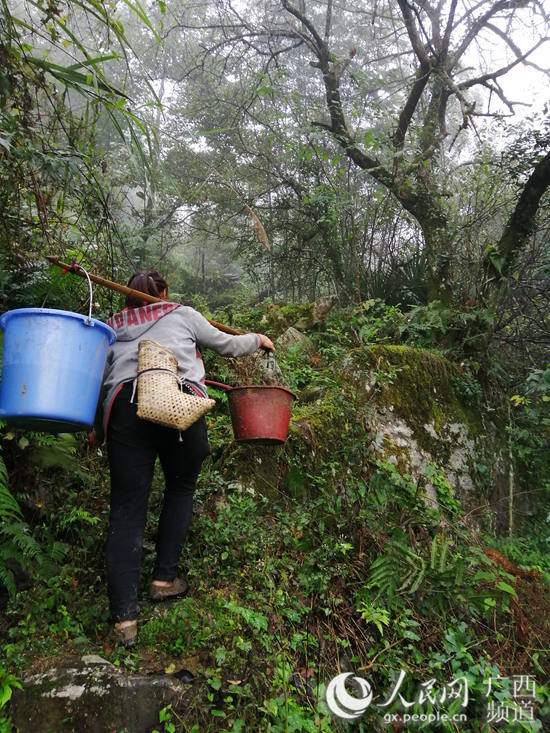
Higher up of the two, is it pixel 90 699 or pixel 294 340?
pixel 294 340

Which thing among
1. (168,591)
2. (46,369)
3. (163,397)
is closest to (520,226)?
(163,397)

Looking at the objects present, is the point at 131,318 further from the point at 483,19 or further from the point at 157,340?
the point at 483,19

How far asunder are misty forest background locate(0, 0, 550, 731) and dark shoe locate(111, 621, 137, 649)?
95 millimetres

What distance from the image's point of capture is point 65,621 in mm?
2520

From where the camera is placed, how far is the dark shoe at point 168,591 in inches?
106

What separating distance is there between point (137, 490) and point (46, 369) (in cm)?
77

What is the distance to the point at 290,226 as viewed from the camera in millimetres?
9273

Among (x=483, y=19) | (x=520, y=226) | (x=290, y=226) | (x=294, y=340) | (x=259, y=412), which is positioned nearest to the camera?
(x=259, y=412)

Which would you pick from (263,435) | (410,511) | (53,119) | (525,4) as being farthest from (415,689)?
(525,4)

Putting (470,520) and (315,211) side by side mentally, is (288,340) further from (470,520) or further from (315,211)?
(315,211)

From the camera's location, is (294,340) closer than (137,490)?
No

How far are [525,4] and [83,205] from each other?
306 inches

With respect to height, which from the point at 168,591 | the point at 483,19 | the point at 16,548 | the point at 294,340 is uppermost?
the point at 483,19

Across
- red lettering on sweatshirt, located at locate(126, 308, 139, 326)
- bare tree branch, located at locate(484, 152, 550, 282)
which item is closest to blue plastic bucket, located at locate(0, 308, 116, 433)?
red lettering on sweatshirt, located at locate(126, 308, 139, 326)
